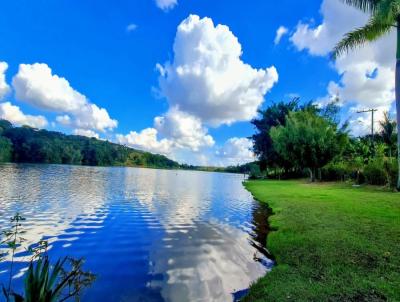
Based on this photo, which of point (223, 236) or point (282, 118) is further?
point (282, 118)

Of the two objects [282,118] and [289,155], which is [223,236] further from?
[282,118]

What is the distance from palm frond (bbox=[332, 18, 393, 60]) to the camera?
1875 centimetres

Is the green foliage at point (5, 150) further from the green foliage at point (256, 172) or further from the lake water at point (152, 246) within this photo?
the lake water at point (152, 246)

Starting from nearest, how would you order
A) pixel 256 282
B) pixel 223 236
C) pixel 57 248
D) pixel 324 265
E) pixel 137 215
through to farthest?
pixel 256 282 → pixel 324 265 → pixel 57 248 → pixel 223 236 → pixel 137 215

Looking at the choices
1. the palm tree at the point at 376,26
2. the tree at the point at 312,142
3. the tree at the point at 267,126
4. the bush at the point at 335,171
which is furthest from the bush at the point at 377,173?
the tree at the point at 267,126

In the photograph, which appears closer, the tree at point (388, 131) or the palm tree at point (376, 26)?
the palm tree at point (376, 26)

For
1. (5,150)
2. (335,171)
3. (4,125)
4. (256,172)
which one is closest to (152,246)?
(335,171)

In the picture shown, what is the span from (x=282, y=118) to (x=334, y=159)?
2113cm

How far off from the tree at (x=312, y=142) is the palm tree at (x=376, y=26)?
2174 centimetres

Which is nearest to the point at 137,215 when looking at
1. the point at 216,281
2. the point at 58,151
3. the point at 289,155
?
the point at 216,281

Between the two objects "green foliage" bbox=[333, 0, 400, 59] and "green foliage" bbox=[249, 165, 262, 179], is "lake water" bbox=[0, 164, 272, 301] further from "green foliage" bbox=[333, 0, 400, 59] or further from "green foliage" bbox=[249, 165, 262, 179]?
"green foliage" bbox=[249, 165, 262, 179]

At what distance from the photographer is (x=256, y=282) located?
6.71m

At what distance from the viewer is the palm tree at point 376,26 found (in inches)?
608

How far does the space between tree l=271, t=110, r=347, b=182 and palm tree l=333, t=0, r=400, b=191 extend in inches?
856
